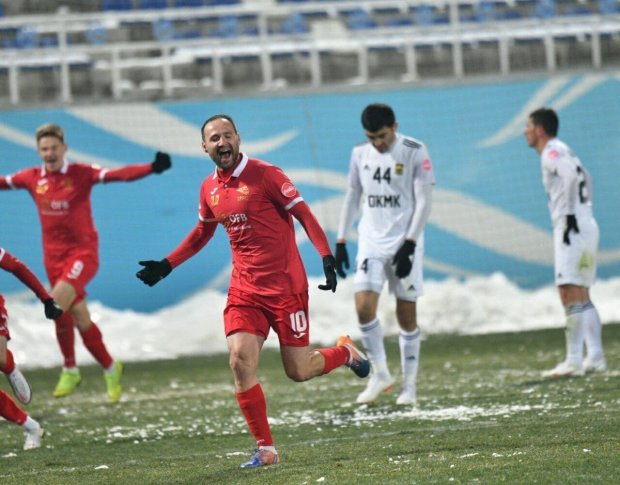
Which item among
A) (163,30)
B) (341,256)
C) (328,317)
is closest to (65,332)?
(341,256)

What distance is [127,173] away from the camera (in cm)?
1081

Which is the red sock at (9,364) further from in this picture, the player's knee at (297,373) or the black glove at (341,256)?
the black glove at (341,256)

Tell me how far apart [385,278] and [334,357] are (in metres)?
2.23

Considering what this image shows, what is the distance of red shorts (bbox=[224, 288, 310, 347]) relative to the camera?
693 cm

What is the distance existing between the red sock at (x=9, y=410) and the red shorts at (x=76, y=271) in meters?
2.91

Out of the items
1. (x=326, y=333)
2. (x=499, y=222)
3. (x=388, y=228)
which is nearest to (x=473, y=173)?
(x=499, y=222)

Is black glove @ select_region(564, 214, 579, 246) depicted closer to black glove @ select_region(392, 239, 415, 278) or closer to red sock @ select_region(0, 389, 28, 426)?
black glove @ select_region(392, 239, 415, 278)

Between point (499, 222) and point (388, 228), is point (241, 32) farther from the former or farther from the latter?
point (388, 228)

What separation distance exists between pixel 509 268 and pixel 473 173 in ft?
4.80

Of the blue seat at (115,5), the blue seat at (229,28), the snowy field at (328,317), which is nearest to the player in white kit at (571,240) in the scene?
the snowy field at (328,317)

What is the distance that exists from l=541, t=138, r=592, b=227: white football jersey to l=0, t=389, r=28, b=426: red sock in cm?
522

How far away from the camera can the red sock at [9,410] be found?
7938mm

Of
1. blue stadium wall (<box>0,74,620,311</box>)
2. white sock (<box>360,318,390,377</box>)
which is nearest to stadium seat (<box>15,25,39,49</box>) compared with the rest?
blue stadium wall (<box>0,74,620,311</box>)

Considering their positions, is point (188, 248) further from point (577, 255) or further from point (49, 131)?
point (577, 255)
